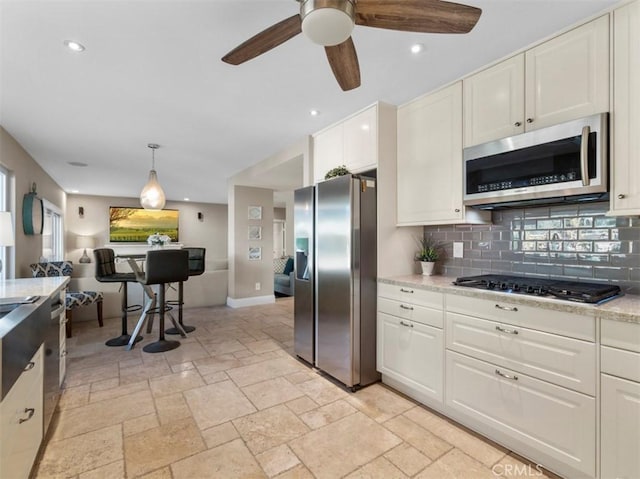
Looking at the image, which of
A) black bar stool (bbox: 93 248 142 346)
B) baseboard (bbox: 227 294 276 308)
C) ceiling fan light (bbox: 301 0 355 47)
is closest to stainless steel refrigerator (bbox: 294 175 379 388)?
ceiling fan light (bbox: 301 0 355 47)

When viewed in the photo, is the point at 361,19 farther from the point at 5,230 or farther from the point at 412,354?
the point at 5,230

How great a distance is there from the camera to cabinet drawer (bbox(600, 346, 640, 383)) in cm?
133

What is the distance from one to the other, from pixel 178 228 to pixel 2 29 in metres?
7.90

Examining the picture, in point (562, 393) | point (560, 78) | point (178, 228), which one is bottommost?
point (562, 393)

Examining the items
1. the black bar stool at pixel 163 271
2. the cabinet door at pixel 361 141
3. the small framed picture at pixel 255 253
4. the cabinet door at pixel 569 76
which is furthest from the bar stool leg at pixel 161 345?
the cabinet door at pixel 569 76

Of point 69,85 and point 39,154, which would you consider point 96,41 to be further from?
point 39,154

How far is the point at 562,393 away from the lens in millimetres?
1553

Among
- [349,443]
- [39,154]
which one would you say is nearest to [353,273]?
[349,443]

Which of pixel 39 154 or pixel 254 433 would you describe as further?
pixel 39 154

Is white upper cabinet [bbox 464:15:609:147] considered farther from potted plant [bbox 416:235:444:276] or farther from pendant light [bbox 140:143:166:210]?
pendant light [bbox 140:143:166:210]

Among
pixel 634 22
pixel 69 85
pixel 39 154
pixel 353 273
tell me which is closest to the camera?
pixel 634 22

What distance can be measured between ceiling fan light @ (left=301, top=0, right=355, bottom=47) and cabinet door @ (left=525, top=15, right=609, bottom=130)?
4.40 ft

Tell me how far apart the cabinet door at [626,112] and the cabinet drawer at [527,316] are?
0.61 meters

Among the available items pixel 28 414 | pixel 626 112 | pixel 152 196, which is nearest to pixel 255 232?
pixel 152 196
